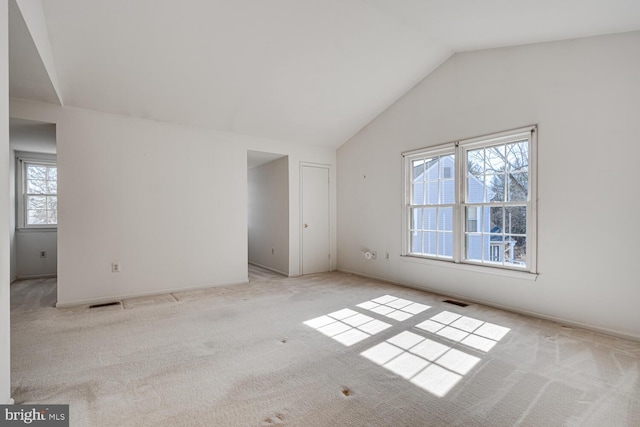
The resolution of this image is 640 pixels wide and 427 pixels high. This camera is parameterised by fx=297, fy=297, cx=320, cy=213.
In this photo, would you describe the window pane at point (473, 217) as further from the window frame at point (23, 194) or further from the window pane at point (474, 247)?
the window frame at point (23, 194)

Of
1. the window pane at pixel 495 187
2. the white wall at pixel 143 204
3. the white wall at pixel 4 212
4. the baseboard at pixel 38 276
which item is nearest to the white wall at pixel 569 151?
the window pane at pixel 495 187

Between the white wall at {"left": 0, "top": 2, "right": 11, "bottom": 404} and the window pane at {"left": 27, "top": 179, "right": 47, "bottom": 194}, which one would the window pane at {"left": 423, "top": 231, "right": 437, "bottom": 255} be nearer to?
the white wall at {"left": 0, "top": 2, "right": 11, "bottom": 404}

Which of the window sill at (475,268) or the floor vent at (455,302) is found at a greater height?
the window sill at (475,268)

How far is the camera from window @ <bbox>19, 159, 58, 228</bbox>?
5.36 metres

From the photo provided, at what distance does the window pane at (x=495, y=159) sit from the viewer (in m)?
3.60

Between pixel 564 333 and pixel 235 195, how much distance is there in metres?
4.47

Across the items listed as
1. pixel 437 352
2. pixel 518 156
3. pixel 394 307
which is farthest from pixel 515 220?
pixel 437 352

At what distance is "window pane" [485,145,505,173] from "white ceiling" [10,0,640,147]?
117 centimetres

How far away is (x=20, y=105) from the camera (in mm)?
3418

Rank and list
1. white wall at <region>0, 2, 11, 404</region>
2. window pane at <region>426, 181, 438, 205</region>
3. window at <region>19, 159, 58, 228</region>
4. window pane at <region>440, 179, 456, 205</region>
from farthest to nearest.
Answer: window at <region>19, 159, 58, 228</region> → window pane at <region>426, 181, 438, 205</region> → window pane at <region>440, 179, 456, 205</region> → white wall at <region>0, 2, 11, 404</region>

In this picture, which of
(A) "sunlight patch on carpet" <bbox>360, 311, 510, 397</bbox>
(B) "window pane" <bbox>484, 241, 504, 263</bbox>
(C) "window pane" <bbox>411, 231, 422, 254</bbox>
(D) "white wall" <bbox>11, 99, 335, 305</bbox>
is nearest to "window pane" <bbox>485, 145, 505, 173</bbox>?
(B) "window pane" <bbox>484, 241, 504, 263</bbox>

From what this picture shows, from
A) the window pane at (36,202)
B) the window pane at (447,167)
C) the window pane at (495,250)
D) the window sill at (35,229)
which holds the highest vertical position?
the window pane at (447,167)

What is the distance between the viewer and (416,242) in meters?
4.59

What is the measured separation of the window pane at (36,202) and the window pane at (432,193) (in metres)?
6.82
